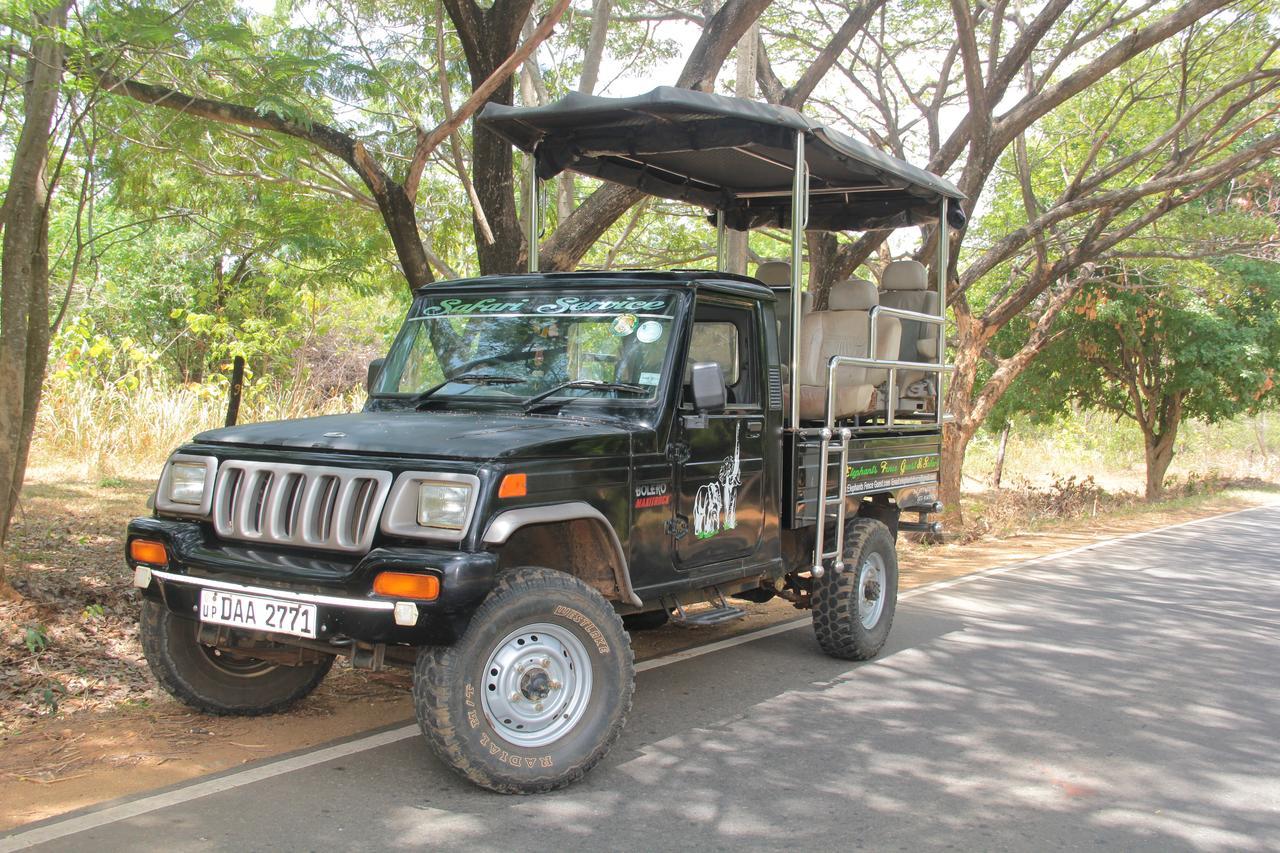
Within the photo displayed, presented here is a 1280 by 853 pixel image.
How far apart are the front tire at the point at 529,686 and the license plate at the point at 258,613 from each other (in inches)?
19.0

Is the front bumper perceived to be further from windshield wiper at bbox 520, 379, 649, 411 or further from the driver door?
the driver door

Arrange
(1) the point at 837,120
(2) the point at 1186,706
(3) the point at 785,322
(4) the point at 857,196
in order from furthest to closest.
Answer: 1. (1) the point at 837,120
2. (4) the point at 857,196
3. (3) the point at 785,322
4. (2) the point at 1186,706

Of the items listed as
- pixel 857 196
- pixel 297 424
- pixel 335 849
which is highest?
pixel 857 196

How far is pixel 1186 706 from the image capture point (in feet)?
20.0

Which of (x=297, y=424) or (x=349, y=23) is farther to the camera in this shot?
(x=349, y=23)

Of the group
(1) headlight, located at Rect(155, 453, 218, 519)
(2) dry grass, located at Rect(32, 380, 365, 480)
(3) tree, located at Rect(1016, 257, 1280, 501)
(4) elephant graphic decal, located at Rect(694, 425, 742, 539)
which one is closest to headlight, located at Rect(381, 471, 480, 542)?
(1) headlight, located at Rect(155, 453, 218, 519)

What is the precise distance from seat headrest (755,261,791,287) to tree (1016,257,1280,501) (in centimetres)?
1255

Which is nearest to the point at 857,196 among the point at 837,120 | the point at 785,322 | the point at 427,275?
the point at 785,322

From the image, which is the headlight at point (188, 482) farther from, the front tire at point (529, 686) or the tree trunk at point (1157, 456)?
the tree trunk at point (1157, 456)

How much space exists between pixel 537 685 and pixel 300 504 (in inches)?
48.8

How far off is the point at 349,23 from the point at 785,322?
8.24 m

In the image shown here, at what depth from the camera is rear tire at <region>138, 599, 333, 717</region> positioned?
5031 millimetres

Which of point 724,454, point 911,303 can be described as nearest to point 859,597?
point 724,454

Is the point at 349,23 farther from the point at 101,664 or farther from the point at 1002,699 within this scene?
the point at 1002,699
